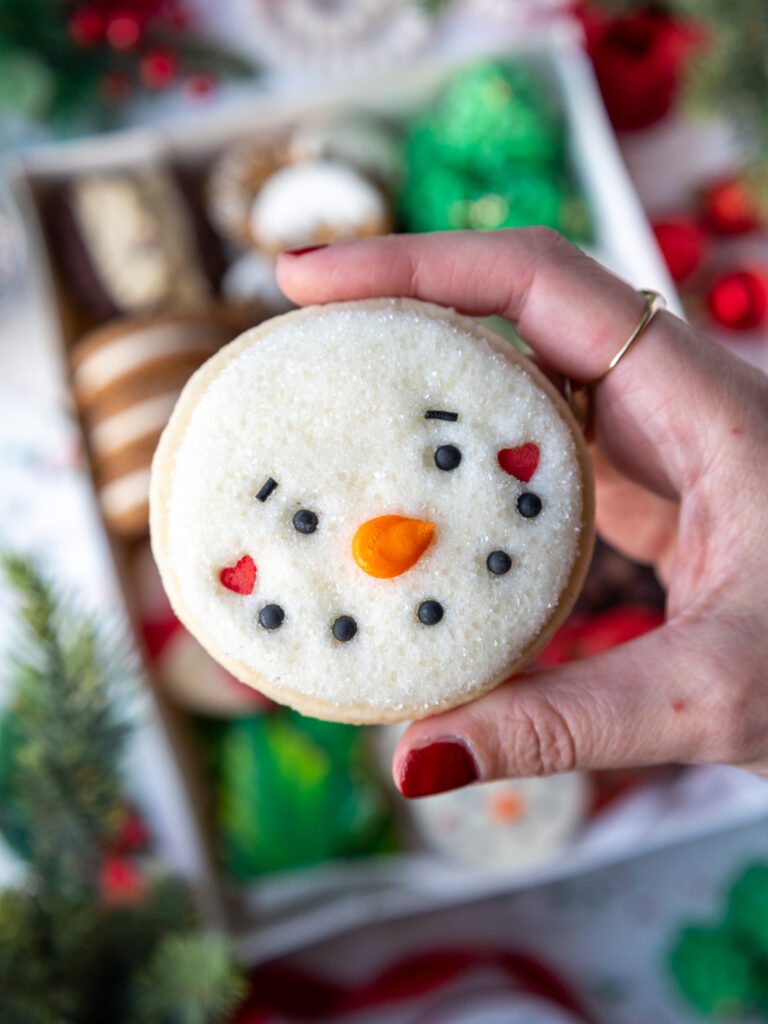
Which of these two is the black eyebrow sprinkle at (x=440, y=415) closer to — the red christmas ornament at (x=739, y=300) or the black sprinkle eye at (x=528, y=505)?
the black sprinkle eye at (x=528, y=505)

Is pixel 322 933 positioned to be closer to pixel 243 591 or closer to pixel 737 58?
pixel 243 591

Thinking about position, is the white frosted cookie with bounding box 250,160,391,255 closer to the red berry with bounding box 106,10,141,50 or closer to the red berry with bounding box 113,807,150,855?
the red berry with bounding box 106,10,141,50

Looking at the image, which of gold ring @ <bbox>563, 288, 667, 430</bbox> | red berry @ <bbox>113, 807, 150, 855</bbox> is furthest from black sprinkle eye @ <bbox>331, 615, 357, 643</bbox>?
red berry @ <bbox>113, 807, 150, 855</bbox>

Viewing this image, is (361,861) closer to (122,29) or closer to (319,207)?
(319,207)

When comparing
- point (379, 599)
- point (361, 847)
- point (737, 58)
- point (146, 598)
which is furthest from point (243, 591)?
point (737, 58)

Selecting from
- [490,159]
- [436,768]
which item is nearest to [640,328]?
[436,768]

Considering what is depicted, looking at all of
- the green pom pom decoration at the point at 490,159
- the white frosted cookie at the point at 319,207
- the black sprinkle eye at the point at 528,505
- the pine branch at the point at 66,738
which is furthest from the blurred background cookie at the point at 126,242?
the black sprinkle eye at the point at 528,505
